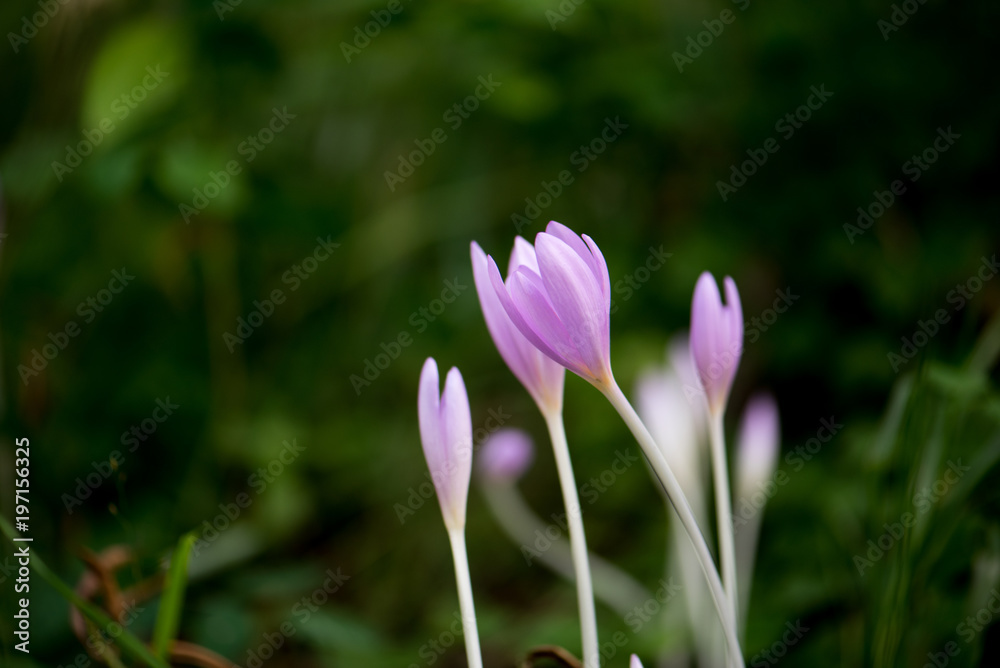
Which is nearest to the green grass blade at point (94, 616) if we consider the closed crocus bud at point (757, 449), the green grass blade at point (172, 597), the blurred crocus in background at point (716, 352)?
the green grass blade at point (172, 597)

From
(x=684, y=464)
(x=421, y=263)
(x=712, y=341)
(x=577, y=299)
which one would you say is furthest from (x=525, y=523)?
(x=577, y=299)

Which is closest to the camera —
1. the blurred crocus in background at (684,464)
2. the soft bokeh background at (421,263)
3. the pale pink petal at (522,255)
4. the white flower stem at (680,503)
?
the white flower stem at (680,503)

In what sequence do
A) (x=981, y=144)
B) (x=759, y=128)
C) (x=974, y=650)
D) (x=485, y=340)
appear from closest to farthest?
(x=974, y=650), (x=981, y=144), (x=759, y=128), (x=485, y=340)

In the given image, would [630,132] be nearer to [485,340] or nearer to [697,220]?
[697,220]

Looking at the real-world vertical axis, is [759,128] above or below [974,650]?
A: above

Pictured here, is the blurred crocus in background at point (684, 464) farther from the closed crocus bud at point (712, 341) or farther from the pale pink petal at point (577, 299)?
the pale pink petal at point (577, 299)

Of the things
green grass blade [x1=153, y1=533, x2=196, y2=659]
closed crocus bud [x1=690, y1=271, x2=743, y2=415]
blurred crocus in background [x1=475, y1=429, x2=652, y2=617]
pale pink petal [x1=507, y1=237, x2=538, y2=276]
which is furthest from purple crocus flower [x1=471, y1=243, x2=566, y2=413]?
green grass blade [x1=153, y1=533, x2=196, y2=659]

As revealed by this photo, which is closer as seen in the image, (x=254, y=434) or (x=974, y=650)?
(x=974, y=650)

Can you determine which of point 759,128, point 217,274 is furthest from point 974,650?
point 217,274
